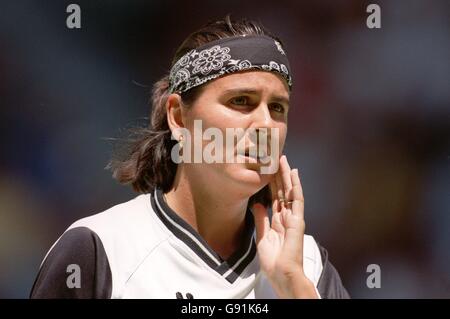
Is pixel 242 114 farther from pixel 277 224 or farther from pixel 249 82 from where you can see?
pixel 277 224

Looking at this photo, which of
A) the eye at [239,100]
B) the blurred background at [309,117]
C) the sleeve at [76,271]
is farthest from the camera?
the blurred background at [309,117]

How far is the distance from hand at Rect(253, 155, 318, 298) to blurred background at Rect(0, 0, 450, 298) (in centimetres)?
61

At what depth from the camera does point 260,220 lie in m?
1.50

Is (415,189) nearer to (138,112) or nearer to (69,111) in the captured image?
(138,112)

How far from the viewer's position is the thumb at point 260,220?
1470mm

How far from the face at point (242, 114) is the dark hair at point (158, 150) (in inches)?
5.8

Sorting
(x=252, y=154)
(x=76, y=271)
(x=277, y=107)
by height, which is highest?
(x=277, y=107)

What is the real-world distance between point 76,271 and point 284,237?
0.47 meters

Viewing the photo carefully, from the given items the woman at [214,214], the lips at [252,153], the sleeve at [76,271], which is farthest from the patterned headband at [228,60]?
the sleeve at [76,271]

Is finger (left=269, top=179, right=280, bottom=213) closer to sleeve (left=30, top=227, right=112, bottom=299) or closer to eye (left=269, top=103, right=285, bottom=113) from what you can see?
eye (left=269, top=103, right=285, bottom=113)

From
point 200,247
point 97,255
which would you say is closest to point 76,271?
point 97,255

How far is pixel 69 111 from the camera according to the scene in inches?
77.4

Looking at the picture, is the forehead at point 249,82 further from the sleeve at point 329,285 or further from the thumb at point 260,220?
the sleeve at point 329,285
